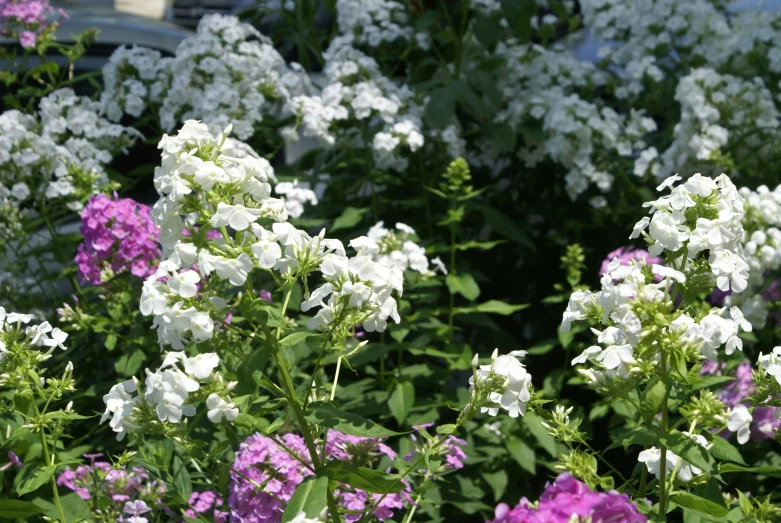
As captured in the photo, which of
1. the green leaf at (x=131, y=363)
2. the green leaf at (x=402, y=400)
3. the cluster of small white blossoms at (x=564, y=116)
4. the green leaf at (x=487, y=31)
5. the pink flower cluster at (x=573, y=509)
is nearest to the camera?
the pink flower cluster at (x=573, y=509)

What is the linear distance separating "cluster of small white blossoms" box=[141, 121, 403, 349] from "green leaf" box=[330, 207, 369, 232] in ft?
5.31

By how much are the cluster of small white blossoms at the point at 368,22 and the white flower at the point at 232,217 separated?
2.52 metres

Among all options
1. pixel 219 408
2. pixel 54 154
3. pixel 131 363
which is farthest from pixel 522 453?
pixel 54 154

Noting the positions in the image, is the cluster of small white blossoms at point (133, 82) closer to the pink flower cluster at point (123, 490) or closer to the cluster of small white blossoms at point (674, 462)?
the pink flower cluster at point (123, 490)

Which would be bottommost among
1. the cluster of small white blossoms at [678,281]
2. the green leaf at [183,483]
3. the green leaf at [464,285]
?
the green leaf at [464,285]

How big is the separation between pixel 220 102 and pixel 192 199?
6.34 ft

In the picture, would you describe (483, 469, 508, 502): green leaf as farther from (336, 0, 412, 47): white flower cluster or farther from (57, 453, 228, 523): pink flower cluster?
(336, 0, 412, 47): white flower cluster

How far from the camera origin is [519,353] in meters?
1.61

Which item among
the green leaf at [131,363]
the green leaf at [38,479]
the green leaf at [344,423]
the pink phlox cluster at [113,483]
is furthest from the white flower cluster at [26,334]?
the green leaf at [131,363]

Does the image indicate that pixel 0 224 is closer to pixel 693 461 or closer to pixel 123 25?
pixel 123 25

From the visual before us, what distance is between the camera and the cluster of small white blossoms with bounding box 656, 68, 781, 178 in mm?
3551

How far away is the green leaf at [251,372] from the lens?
168 cm

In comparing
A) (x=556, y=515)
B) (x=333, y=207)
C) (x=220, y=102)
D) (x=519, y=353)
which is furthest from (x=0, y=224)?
(x=556, y=515)

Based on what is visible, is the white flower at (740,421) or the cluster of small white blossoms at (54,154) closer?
the white flower at (740,421)
